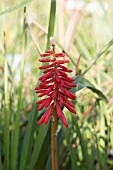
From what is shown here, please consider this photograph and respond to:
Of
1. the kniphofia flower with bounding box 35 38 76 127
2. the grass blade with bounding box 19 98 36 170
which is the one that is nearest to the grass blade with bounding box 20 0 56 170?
the grass blade with bounding box 19 98 36 170

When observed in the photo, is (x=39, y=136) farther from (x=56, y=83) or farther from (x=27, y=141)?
(x=56, y=83)

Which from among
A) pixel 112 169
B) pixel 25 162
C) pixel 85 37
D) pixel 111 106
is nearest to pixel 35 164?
pixel 25 162

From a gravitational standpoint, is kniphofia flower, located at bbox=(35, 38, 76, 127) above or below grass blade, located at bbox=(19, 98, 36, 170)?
above

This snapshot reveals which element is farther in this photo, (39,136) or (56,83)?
(39,136)

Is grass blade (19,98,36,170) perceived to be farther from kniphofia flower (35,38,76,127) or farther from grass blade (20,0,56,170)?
kniphofia flower (35,38,76,127)

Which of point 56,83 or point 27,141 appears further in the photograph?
point 27,141

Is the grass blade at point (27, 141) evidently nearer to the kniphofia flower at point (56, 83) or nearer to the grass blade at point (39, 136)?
the grass blade at point (39, 136)

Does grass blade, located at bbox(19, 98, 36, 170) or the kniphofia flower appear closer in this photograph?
the kniphofia flower

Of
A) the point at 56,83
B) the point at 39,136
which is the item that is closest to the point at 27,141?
the point at 39,136

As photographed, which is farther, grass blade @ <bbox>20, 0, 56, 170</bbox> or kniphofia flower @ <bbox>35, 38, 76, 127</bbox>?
grass blade @ <bbox>20, 0, 56, 170</bbox>

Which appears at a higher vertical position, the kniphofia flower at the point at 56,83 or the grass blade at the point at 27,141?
the kniphofia flower at the point at 56,83

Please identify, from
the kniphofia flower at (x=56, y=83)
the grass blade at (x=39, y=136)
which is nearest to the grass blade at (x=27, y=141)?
the grass blade at (x=39, y=136)
